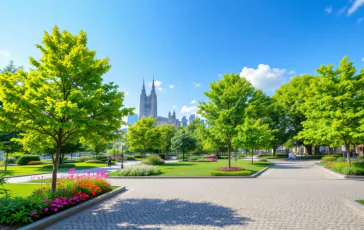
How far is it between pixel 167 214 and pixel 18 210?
15.6 ft

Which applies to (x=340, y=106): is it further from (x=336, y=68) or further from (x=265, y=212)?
(x=265, y=212)

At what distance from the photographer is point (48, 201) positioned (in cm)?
771

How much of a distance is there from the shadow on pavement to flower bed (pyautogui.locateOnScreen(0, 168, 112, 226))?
1.29m

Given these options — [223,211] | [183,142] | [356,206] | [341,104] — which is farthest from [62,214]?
[183,142]

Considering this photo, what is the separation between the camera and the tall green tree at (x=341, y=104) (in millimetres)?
17839

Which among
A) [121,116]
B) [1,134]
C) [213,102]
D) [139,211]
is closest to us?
[139,211]

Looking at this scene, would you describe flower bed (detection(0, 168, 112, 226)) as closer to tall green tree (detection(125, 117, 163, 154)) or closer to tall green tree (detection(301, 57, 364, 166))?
tall green tree (detection(301, 57, 364, 166))

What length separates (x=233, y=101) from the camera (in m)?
24.0

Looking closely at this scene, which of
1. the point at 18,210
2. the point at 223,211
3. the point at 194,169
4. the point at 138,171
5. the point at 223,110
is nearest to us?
the point at 18,210

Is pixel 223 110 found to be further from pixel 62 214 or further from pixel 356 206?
pixel 62 214

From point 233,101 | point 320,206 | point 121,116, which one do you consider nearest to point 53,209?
point 121,116

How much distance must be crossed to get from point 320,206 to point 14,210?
1088cm

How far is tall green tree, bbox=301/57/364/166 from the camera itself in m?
17.8

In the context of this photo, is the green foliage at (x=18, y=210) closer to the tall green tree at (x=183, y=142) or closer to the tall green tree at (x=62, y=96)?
the tall green tree at (x=62, y=96)
